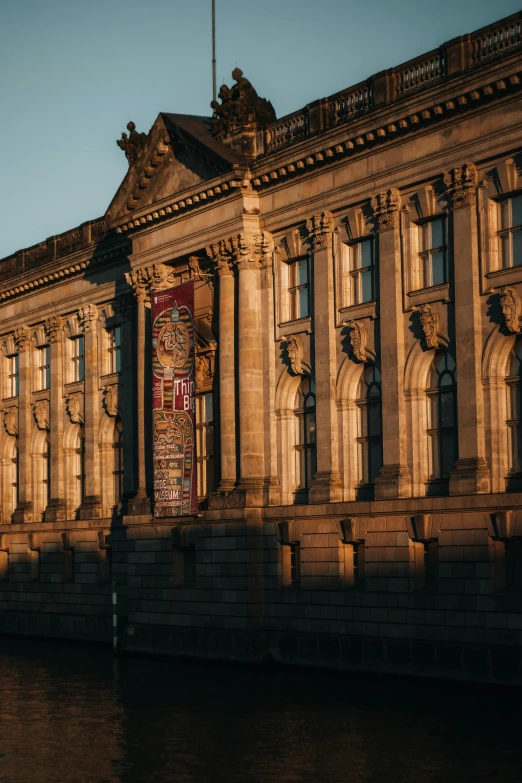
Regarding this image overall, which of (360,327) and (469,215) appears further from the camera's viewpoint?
(360,327)

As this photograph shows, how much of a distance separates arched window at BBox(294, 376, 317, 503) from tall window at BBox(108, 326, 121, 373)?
1403 cm

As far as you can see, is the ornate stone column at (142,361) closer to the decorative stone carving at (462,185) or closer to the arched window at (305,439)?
the arched window at (305,439)

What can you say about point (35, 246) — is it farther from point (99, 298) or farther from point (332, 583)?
point (332, 583)

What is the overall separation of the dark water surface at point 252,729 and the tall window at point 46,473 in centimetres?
2131

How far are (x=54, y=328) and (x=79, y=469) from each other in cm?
631

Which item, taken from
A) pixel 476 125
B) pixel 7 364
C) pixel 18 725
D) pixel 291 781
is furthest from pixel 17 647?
pixel 291 781

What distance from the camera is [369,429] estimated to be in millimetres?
44594

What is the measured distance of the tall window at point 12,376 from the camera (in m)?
69.2

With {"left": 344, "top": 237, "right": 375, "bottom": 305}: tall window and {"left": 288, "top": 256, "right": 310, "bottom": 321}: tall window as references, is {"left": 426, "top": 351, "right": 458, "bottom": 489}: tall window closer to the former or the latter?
{"left": 344, "top": 237, "right": 375, "bottom": 305}: tall window

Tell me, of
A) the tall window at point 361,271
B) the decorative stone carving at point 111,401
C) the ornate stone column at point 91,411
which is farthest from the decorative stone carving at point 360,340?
the ornate stone column at point 91,411

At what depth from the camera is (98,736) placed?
3111 cm

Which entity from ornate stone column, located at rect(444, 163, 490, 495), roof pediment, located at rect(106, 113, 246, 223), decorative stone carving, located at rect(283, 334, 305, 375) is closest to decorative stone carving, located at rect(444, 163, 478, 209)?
ornate stone column, located at rect(444, 163, 490, 495)

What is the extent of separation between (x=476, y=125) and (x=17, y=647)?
30142 mm

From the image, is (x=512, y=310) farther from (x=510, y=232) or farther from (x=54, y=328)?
(x=54, y=328)
